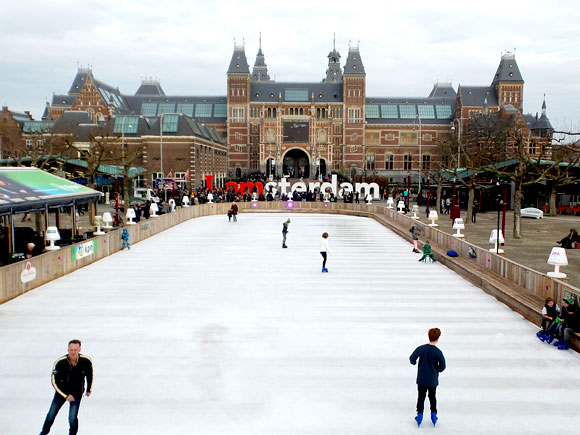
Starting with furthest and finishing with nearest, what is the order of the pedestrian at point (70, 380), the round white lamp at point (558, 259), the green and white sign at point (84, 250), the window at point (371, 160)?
the window at point (371, 160), the green and white sign at point (84, 250), the round white lamp at point (558, 259), the pedestrian at point (70, 380)

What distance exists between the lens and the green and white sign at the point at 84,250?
18.2m

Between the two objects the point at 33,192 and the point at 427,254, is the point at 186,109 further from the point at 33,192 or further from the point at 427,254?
the point at 427,254

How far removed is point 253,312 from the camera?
13102 millimetres

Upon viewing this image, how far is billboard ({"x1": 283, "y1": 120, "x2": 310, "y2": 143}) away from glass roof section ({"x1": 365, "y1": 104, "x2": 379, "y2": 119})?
43.8 ft

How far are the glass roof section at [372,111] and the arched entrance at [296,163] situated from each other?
45.7ft

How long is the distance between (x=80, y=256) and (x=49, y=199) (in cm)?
261

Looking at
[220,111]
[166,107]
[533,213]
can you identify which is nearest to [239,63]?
[220,111]

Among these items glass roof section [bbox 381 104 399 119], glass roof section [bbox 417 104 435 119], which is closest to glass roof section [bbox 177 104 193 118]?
glass roof section [bbox 381 104 399 119]

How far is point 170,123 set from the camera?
6012cm

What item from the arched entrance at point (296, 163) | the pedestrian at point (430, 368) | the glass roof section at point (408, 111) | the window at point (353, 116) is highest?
the glass roof section at point (408, 111)

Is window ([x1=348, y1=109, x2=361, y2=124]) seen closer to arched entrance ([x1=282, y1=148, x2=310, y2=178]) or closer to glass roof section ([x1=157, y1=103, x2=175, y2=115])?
arched entrance ([x1=282, y1=148, x2=310, y2=178])

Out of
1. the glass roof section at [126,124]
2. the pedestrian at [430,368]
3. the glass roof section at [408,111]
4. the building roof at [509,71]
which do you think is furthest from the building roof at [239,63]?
the pedestrian at [430,368]

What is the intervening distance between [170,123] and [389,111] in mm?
53031

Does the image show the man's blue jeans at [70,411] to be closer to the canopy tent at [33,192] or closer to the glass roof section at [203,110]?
the canopy tent at [33,192]
